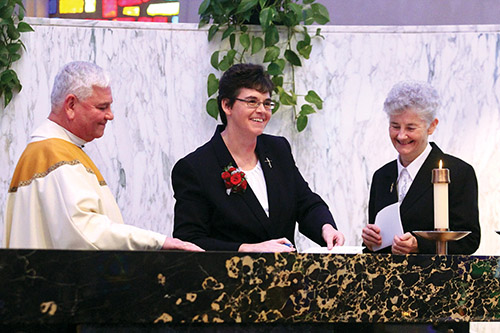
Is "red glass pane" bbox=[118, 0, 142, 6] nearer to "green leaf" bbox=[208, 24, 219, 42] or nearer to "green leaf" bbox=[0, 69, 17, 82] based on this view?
"green leaf" bbox=[208, 24, 219, 42]

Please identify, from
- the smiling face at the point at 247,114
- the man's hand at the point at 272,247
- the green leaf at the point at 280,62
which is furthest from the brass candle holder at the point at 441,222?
the green leaf at the point at 280,62

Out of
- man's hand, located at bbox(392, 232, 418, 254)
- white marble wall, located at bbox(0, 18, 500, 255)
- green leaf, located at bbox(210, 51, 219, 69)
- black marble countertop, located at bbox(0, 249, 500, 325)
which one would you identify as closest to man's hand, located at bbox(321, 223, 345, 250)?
man's hand, located at bbox(392, 232, 418, 254)

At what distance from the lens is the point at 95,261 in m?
1.88

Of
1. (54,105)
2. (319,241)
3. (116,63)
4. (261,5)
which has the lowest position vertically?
(319,241)

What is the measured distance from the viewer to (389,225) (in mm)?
3045

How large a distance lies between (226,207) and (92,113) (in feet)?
2.10

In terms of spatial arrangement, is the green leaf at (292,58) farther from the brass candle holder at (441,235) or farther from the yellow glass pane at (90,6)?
the brass candle holder at (441,235)

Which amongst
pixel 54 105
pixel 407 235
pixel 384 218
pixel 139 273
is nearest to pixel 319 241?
pixel 384 218

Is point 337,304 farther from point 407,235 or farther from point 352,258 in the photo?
point 407,235

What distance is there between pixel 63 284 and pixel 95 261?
0.09m

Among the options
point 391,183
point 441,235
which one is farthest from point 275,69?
point 441,235

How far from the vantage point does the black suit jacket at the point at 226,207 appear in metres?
3.12

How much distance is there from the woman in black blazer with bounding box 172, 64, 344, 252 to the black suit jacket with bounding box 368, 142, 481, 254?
302 millimetres

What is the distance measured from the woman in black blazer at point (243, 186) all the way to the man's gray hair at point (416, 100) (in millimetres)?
531
